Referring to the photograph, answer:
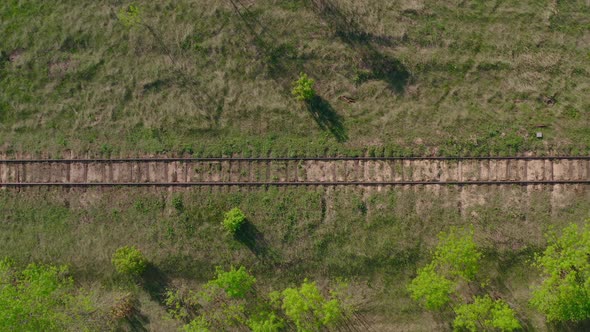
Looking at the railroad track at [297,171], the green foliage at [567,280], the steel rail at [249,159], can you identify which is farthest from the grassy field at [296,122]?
the green foliage at [567,280]

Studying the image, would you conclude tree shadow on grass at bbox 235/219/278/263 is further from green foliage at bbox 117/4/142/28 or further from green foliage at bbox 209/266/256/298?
green foliage at bbox 117/4/142/28

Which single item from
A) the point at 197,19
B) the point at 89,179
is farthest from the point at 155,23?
Result: the point at 89,179

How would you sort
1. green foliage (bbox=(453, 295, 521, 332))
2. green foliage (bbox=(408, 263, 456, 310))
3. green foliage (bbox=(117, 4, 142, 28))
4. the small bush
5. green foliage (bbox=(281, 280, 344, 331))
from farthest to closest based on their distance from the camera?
green foliage (bbox=(117, 4, 142, 28)) → the small bush → green foliage (bbox=(281, 280, 344, 331)) → green foliage (bbox=(408, 263, 456, 310)) → green foliage (bbox=(453, 295, 521, 332))

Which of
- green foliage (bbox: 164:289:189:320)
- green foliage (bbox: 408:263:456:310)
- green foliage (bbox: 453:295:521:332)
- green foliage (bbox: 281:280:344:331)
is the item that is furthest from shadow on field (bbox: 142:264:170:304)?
green foliage (bbox: 453:295:521:332)

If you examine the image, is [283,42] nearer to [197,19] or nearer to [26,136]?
[197,19]

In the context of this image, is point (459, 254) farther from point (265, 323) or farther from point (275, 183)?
point (265, 323)
